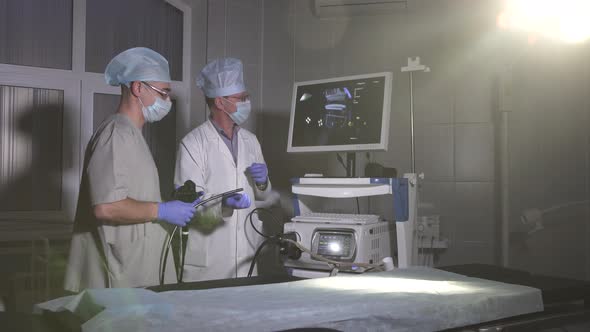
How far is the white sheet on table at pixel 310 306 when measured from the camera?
97cm

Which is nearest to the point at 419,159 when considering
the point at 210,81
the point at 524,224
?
the point at 524,224

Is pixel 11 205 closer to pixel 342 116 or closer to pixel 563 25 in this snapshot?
pixel 342 116

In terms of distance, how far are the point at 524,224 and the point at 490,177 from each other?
310 mm

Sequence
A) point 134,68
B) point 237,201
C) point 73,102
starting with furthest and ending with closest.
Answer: point 73,102, point 237,201, point 134,68

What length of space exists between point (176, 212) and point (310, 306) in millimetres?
Answer: 872

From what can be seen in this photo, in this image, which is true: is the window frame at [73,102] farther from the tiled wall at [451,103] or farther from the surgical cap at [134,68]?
the surgical cap at [134,68]

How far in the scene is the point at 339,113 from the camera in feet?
7.99

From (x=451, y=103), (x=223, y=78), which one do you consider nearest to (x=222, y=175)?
(x=223, y=78)

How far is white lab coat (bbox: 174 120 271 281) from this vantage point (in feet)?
7.86

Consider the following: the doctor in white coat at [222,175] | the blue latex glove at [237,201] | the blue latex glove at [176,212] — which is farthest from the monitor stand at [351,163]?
the blue latex glove at [176,212]

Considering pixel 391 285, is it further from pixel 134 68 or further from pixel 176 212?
pixel 134 68

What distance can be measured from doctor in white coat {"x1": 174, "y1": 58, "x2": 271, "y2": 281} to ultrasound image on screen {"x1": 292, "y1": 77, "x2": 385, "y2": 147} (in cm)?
26

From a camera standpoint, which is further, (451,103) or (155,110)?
(451,103)

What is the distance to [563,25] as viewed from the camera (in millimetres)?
2842
